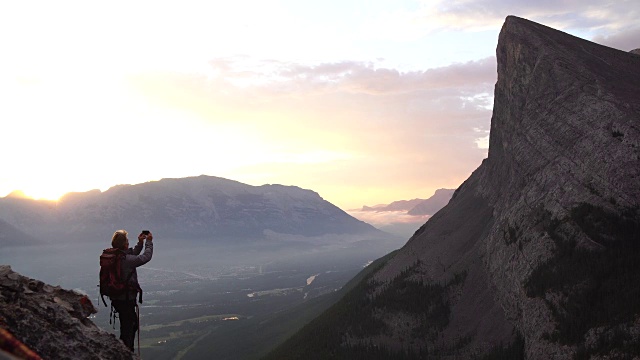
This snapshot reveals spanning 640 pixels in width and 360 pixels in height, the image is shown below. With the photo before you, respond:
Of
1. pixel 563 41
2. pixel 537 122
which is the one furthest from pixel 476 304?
pixel 563 41

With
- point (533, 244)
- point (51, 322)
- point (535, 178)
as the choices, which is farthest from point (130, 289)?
point (535, 178)

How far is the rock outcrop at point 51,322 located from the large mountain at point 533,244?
6092 cm

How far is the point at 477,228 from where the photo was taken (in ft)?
465

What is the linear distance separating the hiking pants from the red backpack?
0.50 meters

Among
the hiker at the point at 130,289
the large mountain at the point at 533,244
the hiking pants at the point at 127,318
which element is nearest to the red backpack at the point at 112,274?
the hiker at the point at 130,289

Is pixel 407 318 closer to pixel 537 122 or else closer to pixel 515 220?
pixel 515 220

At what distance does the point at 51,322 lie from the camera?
49.0 feet

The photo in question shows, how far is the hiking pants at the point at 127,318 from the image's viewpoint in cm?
1794

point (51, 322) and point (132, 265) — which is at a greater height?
point (132, 265)

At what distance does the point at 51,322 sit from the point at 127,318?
3439 mm

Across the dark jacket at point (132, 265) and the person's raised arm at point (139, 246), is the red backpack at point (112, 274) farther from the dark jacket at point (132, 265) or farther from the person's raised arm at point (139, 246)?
the person's raised arm at point (139, 246)

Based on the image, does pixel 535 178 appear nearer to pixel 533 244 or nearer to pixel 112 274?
pixel 533 244

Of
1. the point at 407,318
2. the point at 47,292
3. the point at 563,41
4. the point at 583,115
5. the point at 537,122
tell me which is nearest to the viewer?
the point at 47,292

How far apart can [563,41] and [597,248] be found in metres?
79.3
